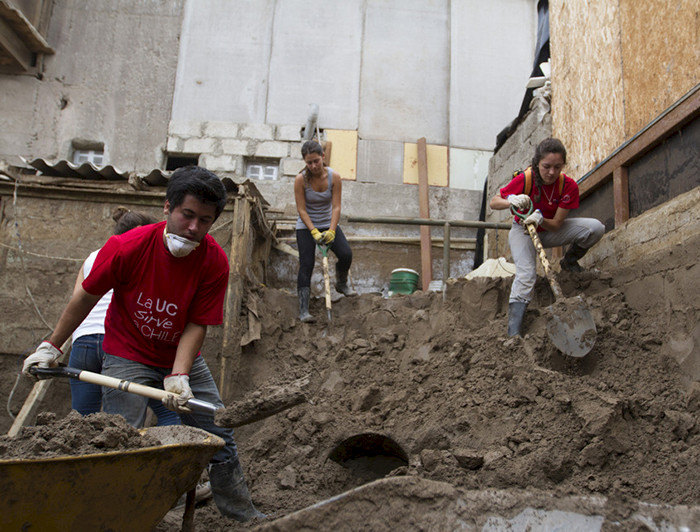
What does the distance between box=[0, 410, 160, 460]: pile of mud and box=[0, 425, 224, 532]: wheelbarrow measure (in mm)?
182

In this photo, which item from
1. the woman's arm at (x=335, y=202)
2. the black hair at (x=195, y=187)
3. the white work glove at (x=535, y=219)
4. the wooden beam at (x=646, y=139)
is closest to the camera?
the black hair at (x=195, y=187)

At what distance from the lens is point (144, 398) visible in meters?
2.68

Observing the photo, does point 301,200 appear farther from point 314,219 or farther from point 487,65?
point 487,65

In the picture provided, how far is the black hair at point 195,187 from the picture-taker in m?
2.51

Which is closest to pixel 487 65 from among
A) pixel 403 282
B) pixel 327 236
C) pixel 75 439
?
pixel 403 282

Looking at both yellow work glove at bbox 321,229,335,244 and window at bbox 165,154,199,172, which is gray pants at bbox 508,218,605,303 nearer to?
yellow work glove at bbox 321,229,335,244

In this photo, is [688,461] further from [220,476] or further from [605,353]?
[220,476]

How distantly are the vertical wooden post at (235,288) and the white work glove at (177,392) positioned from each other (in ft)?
8.22

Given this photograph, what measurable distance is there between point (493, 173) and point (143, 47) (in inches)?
234

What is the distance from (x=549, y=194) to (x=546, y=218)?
0.66 ft

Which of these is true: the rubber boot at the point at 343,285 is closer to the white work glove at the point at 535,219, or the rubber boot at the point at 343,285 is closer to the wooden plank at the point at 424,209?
the wooden plank at the point at 424,209

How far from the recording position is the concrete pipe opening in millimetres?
3615

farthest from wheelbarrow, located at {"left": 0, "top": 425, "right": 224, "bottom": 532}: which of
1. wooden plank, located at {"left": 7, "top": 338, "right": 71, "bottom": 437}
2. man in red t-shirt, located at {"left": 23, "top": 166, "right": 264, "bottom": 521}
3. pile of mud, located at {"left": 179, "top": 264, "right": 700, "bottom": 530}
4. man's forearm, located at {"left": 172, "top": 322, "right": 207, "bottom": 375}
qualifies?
wooden plank, located at {"left": 7, "top": 338, "right": 71, "bottom": 437}

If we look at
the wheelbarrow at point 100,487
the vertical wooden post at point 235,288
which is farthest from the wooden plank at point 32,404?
the wheelbarrow at point 100,487
